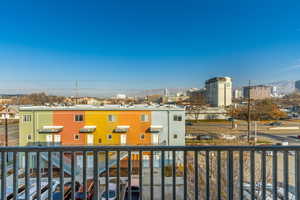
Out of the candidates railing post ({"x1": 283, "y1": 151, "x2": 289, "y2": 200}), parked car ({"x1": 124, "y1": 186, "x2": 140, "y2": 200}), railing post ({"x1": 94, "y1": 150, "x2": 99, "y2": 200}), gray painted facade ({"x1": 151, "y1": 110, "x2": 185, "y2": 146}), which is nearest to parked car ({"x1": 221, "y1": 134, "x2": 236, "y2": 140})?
gray painted facade ({"x1": 151, "y1": 110, "x2": 185, "y2": 146})

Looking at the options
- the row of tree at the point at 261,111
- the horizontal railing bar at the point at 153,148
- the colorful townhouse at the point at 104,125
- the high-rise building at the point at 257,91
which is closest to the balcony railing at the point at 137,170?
the horizontal railing bar at the point at 153,148

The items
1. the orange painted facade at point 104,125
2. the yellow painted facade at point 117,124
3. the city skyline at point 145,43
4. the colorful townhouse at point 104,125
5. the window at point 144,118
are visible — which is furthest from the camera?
the window at point 144,118

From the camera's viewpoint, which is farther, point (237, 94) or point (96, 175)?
point (237, 94)

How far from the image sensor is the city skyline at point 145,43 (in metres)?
4.48

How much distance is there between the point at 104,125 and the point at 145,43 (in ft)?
12.6

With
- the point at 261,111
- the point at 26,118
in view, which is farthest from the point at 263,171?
the point at 26,118

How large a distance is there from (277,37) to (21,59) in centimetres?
909

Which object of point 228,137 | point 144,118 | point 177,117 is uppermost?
point 177,117

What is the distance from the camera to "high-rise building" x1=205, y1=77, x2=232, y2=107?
4668mm

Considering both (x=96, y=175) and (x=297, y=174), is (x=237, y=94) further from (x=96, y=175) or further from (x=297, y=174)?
(x=96, y=175)

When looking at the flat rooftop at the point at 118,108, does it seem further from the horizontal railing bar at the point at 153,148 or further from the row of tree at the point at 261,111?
the horizontal railing bar at the point at 153,148

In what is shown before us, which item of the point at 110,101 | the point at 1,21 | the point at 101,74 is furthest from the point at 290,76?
the point at 1,21

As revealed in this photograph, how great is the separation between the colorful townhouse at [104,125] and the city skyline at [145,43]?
3.67 ft

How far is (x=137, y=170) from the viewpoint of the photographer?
1291 mm
